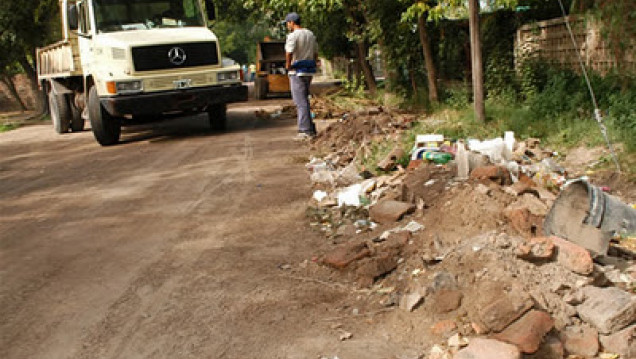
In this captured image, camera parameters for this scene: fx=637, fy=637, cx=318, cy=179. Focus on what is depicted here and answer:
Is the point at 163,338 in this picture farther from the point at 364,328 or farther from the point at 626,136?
the point at 626,136

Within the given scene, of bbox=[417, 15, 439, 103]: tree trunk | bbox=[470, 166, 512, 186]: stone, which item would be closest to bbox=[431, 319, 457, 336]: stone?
bbox=[470, 166, 512, 186]: stone

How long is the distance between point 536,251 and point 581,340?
635mm

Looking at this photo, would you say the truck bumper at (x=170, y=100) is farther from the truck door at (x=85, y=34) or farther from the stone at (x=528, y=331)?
the stone at (x=528, y=331)

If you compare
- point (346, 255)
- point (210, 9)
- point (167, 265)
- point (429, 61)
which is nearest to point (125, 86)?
point (210, 9)

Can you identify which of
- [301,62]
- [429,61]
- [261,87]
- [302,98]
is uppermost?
[301,62]

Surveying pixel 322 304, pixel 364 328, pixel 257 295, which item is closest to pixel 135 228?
pixel 257 295

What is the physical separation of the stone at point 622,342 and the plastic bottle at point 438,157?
11.8ft

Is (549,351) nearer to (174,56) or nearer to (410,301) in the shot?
(410,301)

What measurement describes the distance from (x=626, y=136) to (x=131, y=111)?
761 cm

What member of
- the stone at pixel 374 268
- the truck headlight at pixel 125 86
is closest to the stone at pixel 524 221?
the stone at pixel 374 268

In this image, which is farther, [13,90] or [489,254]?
[13,90]

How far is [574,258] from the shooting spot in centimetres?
367

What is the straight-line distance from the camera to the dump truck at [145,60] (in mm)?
10844

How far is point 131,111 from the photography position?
10805 millimetres
